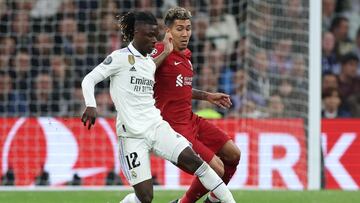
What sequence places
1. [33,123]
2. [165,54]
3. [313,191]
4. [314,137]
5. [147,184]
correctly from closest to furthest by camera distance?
[147,184], [165,54], [313,191], [314,137], [33,123]

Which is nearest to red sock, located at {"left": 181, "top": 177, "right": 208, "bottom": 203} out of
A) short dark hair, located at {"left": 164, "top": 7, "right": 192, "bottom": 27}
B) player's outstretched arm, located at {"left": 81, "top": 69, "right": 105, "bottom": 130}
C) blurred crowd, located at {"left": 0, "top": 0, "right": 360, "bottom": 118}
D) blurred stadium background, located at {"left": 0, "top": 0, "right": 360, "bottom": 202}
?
short dark hair, located at {"left": 164, "top": 7, "right": 192, "bottom": 27}

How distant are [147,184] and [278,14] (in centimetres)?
715

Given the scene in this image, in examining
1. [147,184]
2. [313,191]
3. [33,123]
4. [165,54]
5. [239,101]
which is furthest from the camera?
[239,101]

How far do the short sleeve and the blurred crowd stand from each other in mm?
6868

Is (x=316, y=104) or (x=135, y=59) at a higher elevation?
(x=135, y=59)

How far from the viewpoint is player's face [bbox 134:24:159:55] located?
27.9ft

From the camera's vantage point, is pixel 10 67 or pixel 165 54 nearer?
pixel 165 54

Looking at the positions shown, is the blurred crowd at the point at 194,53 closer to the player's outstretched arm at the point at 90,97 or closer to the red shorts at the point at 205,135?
the red shorts at the point at 205,135

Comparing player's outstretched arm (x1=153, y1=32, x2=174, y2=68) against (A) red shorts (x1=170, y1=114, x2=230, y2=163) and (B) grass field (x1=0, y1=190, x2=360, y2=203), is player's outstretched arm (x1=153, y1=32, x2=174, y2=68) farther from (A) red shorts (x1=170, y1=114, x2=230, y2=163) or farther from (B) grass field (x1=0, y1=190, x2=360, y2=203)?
(B) grass field (x1=0, y1=190, x2=360, y2=203)

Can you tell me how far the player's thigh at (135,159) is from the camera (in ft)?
27.3

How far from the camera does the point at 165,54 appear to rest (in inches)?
351

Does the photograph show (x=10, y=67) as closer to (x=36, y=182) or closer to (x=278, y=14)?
(x=36, y=182)

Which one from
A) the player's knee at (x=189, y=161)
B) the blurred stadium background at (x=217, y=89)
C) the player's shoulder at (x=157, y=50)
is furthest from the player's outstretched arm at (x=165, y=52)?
the blurred stadium background at (x=217, y=89)

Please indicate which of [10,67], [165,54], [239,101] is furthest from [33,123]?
[165,54]
